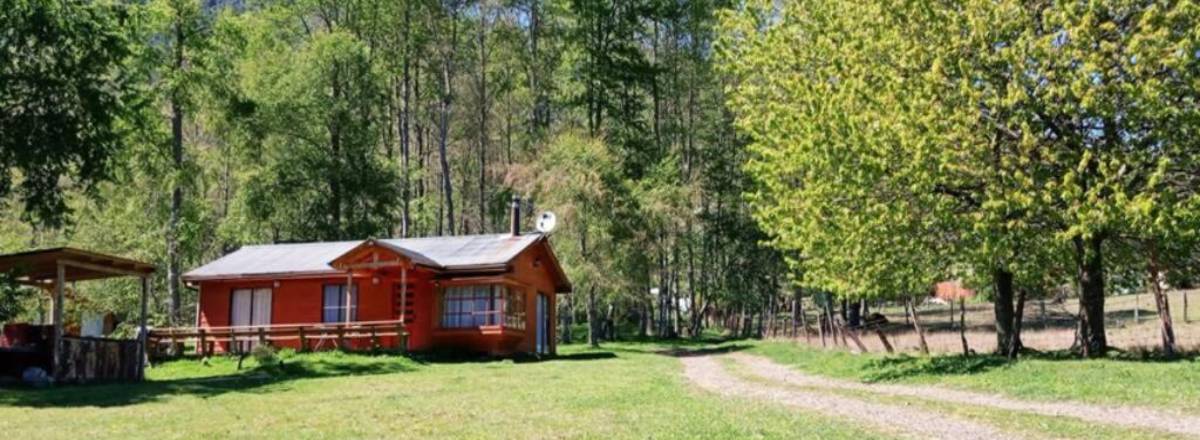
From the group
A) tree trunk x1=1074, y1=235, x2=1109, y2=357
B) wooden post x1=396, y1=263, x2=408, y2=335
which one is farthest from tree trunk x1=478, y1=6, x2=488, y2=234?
tree trunk x1=1074, y1=235, x2=1109, y2=357

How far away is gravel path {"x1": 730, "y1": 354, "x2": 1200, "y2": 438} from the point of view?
1087 cm

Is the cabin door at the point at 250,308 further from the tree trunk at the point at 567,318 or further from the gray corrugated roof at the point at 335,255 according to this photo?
the tree trunk at the point at 567,318

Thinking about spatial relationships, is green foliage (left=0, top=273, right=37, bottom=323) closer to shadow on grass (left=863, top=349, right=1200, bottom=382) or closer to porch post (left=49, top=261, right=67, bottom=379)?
porch post (left=49, top=261, right=67, bottom=379)

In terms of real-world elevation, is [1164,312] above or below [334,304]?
below

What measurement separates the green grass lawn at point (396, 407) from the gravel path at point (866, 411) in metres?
0.61

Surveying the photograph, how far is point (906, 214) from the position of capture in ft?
59.1

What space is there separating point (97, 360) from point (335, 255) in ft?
35.1

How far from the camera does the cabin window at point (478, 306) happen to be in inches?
1118

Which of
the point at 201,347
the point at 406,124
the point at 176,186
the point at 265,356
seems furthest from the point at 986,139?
the point at 406,124

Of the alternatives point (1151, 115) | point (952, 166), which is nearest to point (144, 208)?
point (952, 166)

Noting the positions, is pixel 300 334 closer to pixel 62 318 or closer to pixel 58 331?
pixel 62 318

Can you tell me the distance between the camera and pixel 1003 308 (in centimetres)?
2155

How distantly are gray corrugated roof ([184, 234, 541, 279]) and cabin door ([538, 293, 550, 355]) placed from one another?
9.34 ft

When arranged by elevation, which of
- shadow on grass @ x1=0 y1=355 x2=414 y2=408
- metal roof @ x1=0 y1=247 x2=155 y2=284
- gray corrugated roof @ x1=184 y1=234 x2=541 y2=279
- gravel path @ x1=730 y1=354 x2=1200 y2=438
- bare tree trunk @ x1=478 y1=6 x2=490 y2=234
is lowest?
shadow on grass @ x1=0 y1=355 x2=414 y2=408
